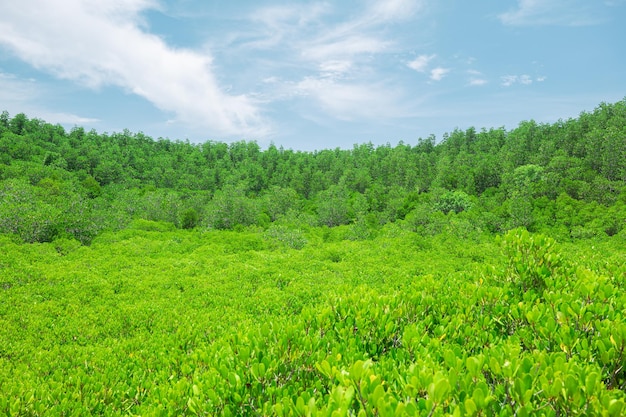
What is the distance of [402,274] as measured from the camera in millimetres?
18469

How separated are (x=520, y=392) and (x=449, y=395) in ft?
1.72

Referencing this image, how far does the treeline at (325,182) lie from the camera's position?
34188mm

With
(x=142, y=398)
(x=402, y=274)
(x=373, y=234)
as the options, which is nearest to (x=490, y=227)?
(x=373, y=234)

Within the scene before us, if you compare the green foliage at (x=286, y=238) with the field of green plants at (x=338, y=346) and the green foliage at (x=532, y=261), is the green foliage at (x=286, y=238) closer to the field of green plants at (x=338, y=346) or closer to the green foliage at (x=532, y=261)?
the field of green plants at (x=338, y=346)

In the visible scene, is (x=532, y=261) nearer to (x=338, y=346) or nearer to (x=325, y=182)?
(x=338, y=346)

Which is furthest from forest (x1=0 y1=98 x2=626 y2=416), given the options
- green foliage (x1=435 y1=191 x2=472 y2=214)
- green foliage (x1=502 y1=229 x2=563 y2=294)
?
green foliage (x1=435 y1=191 x2=472 y2=214)

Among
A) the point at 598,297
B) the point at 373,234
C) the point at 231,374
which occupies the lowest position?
the point at 373,234

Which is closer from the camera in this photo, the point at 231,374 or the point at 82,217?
the point at 231,374

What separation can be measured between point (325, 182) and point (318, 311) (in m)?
79.0

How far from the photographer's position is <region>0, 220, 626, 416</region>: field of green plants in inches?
111

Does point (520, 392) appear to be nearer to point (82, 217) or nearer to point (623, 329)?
point (623, 329)

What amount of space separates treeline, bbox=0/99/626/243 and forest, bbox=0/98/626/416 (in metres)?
0.43

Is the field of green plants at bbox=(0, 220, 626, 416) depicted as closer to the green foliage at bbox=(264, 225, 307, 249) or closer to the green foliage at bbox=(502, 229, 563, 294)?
the green foliage at bbox=(502, 229, 563, 294)

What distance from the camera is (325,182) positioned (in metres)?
83.8
